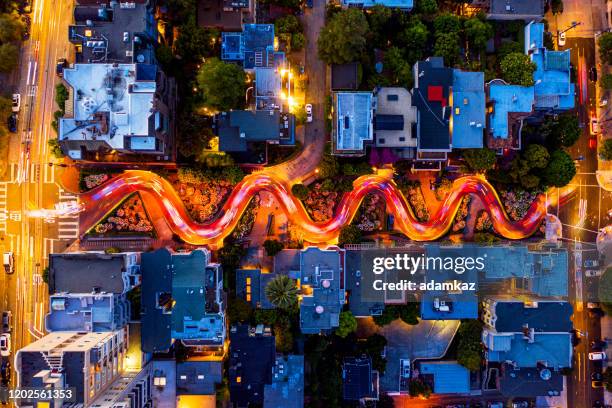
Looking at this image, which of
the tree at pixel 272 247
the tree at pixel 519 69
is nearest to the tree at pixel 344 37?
the tree at pixel 519 69

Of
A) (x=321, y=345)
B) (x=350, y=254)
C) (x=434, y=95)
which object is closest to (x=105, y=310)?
(x=321, y=345)

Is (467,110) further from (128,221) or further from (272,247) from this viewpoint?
(128,221)

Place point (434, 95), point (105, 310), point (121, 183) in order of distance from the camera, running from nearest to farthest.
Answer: point (105, 310), point (434, 95), point (121, 183)

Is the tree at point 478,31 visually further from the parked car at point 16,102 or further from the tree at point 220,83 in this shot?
the parked car at point 16,102

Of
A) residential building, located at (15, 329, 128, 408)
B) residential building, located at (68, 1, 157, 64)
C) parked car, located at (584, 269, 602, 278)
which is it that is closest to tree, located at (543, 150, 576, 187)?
parked car, located at (584, 269, 602, 278)

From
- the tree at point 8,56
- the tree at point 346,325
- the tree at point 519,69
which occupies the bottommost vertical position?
the tree at point 346,325

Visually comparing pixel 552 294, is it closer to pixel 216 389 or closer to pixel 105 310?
pixel 216 389
